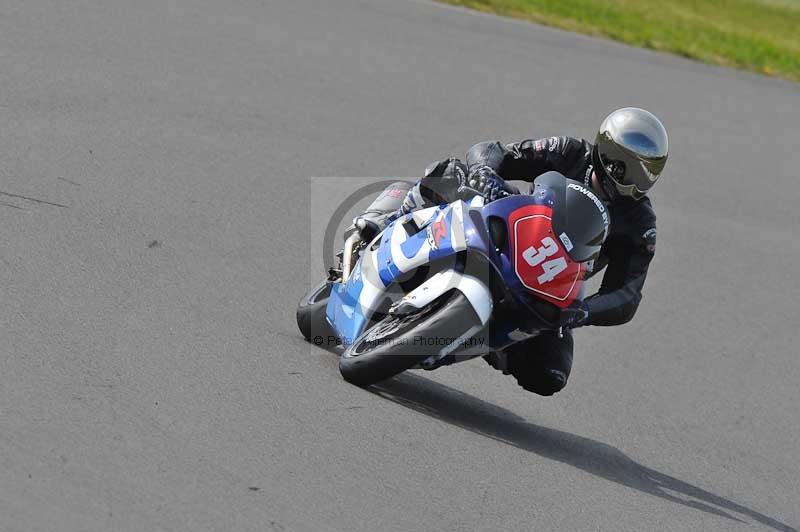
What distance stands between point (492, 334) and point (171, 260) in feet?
6.24

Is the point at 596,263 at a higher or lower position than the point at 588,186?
lower

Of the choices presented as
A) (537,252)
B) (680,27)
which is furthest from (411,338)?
(680,27)

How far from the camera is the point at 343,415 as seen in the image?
4969 millimetres

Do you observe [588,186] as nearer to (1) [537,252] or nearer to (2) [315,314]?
(1) [537,252]

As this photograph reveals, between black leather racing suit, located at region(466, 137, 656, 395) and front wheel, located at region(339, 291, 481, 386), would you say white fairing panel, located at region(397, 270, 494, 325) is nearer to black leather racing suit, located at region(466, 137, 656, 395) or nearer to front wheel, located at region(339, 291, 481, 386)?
front wheel, located at region(339, 291, 481, 386)

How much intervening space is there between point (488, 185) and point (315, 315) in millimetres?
1128

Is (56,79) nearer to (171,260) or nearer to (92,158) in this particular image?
(92,158)

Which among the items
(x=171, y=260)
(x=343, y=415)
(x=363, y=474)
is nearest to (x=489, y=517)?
(x=363, y=474)

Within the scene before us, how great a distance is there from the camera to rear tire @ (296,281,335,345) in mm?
6059

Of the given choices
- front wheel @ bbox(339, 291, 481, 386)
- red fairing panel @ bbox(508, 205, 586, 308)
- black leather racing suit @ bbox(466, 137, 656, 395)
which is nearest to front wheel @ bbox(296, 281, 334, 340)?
front wheel @ bbox(339, 291, 481, 386)

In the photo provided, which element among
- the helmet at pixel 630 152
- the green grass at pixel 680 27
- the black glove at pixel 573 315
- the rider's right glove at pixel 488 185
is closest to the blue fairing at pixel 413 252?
the rider's right glove at pixel 488 185

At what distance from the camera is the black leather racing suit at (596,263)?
19.8 ft

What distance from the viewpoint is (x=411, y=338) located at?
513cm

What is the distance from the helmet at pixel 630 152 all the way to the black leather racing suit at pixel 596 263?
197 millimetres
